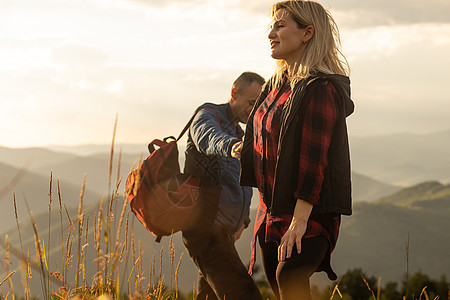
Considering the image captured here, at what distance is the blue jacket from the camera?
3502 mm

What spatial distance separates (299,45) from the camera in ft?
8.60

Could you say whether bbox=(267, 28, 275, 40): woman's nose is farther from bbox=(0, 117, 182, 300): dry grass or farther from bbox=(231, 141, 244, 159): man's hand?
bbox=(0, 117, 182, 300): dry grass

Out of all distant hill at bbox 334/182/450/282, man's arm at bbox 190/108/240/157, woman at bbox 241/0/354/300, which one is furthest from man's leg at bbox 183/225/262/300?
distant hill at bbox 334/182/450/282

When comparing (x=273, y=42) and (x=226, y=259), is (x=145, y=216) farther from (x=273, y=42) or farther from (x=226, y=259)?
(x=273, y=42)

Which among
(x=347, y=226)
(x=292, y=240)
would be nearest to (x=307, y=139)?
(x=292, y=240)

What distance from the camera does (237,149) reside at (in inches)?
113

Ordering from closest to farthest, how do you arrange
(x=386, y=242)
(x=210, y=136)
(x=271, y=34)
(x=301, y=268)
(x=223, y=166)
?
(x=301, y=268) < (x=271, y=34) < (x=210, y=136) < (x=223, y=166) < (x=386, y=242)

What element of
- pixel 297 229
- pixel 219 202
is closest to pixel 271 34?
pixel 297 229

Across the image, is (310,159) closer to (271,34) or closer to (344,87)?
(344,87)

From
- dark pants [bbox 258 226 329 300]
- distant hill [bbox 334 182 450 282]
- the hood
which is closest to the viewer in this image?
dark pants [bbox 258 226 329 300]

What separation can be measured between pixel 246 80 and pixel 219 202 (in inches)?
36.1

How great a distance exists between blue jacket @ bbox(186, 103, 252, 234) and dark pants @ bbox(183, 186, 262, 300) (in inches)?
3.5

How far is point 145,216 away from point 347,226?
132079 mm

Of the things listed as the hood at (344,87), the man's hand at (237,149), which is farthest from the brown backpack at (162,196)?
the hood at (344,87)
